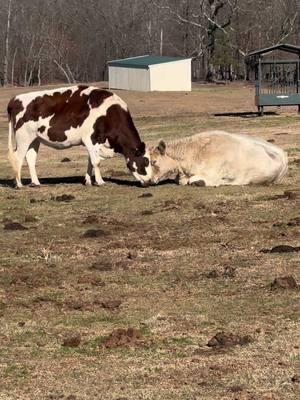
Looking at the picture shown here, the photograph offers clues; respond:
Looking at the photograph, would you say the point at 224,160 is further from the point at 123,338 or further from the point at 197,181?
the point at 123,338

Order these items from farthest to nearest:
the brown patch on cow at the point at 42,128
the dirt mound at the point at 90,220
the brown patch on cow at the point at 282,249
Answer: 1. the brown patch on cow at the point at 42,128
2. the dirt mound at the point at 90,220
3. the brown patch on cow at the point at 282,249

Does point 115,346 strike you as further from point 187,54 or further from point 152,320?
point 187,54

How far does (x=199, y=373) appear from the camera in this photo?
6344 millimetres

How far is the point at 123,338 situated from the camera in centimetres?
712

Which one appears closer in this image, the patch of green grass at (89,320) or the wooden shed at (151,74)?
the patch of green grass at (89,320)

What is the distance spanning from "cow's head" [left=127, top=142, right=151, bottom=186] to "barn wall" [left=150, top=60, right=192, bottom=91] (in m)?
42.5

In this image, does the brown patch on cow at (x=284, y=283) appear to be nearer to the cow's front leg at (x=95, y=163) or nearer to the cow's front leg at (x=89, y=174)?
the cow's front leg at (x=95, y=163)

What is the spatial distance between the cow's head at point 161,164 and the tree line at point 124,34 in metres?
60.0

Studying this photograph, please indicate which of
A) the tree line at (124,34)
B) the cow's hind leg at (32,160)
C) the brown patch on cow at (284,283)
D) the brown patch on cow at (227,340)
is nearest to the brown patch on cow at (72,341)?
the brown patch on cow at (227,340)

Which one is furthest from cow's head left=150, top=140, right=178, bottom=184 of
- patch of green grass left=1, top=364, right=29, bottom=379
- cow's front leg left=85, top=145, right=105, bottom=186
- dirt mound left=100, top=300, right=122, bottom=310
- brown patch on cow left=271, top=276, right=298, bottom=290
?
patch of green grass left=1, top=364, right=29, bottom=379

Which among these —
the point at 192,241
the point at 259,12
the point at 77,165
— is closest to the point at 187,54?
the point at 259,12

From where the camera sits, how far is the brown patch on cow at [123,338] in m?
7.04

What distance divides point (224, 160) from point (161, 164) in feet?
4.02

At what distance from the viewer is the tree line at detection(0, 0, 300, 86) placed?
8088 cm
